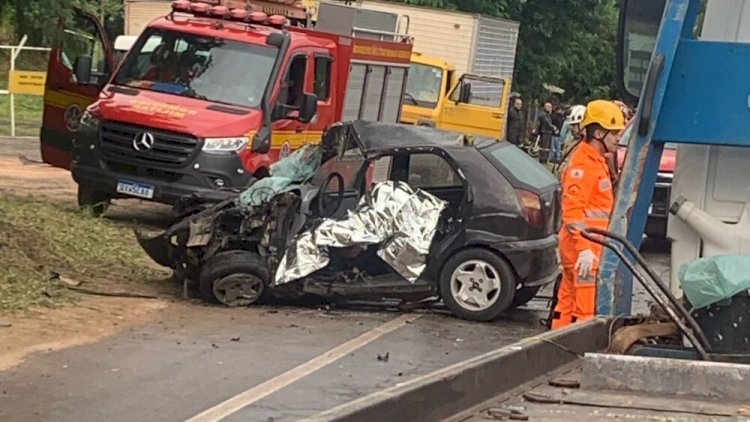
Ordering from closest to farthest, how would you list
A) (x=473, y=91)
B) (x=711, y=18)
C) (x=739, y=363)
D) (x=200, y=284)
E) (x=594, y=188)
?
(x=739, y=363) → (x=711, y=18) → (x=594, y=188) → (x=200, y=284) → (x=473, y=91)

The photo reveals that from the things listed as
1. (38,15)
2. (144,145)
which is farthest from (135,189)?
(38,15)

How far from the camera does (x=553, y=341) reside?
491 cm

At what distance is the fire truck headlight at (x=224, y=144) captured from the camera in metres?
14.6

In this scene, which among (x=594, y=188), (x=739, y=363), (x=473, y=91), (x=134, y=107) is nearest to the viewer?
(x=739, y=363)

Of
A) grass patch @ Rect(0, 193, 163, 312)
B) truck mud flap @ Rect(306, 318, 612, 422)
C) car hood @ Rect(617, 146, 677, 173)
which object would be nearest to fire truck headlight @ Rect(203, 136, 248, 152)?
grass patch @ Rect(0, 193, 163, 312)

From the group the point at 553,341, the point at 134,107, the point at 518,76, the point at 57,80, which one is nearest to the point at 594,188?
the point at 553,341

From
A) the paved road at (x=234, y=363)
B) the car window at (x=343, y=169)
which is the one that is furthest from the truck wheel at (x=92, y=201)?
the paved road at (x=234, y=363)

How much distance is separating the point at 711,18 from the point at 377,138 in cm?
651

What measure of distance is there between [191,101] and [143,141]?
760mm

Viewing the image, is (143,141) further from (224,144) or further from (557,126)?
(557,126)

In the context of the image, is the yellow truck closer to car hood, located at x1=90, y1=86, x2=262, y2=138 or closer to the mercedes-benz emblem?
car hood, located at x1=90, y1=86, x2=262, y2=138

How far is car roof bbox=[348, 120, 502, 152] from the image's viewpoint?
38.4 feet

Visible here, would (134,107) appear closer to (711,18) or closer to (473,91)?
(711,18)

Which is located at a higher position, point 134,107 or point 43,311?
point 134,107
